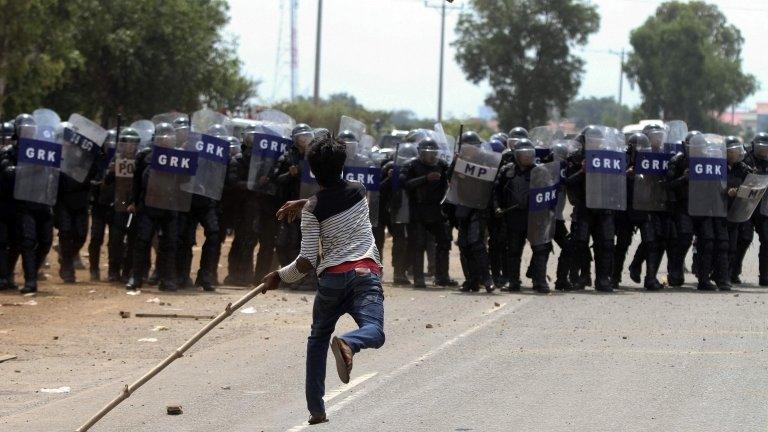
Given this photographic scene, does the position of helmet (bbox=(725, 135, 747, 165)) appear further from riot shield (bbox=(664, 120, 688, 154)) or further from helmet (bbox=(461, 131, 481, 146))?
helmet (bbox=(461, 131, 481, 146))

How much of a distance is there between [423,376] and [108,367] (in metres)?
2.68

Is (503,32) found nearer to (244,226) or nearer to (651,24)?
(651,24)

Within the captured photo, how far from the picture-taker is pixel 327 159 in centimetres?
766

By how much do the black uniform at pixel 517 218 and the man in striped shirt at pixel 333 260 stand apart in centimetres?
887

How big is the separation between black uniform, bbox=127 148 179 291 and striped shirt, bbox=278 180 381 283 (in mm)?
8737

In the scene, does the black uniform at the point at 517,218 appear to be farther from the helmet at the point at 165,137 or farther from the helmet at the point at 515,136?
the helmet at the point at 165,137

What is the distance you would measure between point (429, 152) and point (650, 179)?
2.73 meters

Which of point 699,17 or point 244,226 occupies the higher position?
point 699,17

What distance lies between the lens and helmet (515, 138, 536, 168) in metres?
16.5

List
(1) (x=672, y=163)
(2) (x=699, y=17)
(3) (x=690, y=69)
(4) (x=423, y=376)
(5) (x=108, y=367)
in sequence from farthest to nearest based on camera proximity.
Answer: (2) (x=699, y=17), (3) (x=690, y=69), (1) (x=672, y=163), (5) (x=108, y=367), (4) (x=423, y=376)

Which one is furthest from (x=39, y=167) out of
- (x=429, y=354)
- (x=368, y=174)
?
(x=429, y=354)

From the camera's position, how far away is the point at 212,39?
39.8 metres

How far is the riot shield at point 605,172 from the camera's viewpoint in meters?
16.7

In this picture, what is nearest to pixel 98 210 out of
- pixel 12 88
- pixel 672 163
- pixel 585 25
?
pixel 672 163
